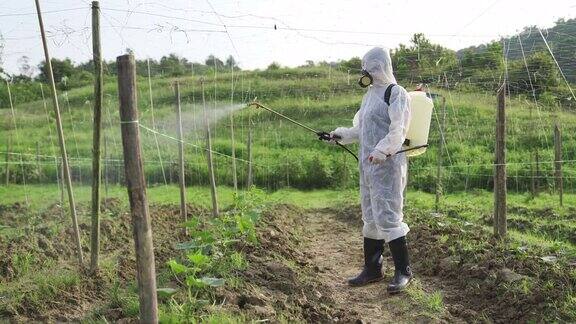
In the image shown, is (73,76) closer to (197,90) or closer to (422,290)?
(197,90)

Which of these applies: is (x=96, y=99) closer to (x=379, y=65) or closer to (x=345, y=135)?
(x=345, y=135)

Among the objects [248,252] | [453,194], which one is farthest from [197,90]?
[248,252]

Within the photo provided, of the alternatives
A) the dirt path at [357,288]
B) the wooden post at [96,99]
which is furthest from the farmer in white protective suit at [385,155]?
the wooden post at [96,99]

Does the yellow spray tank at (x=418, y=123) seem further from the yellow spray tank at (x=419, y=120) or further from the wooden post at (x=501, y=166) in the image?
the wooden post at (x=501, y=166)

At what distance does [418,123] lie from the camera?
524 cm

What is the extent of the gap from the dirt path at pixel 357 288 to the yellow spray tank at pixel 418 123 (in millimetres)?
1211

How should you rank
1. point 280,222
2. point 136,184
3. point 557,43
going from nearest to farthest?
point 136,184 < point 280,222 < point 557,43

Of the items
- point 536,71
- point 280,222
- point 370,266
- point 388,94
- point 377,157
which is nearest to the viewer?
point 377,157

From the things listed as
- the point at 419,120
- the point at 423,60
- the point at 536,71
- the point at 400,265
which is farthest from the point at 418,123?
the point at 536,71

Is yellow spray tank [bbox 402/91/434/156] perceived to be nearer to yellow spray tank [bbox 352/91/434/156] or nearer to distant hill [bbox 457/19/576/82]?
yellow spray tank [bbox 352/91/434/156]

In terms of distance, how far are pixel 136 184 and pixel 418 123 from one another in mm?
2900

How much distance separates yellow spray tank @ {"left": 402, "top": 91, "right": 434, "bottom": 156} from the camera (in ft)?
17.0

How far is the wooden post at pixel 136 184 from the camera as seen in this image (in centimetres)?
314

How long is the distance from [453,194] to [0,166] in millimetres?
10278
